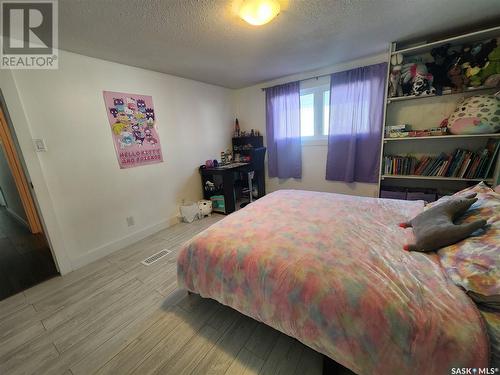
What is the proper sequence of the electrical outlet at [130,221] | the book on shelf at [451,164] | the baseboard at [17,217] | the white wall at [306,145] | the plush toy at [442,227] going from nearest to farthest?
the plush toy at [442,227], the book on shelf at [451,164], the electrical outlet at [130,221], the white wall at [306,145], the baseboard at [17,217]

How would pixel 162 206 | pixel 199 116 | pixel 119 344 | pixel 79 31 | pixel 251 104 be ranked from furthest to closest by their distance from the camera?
pixel 251 104
pixel 199 116
pixel 162 206
pixel 79 31
pixel 119 344

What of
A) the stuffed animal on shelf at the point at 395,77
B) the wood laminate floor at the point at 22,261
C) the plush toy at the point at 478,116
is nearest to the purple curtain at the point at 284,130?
the stuffed animal on shelf at the point at 395,77

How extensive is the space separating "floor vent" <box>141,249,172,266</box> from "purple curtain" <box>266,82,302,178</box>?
7.74ft

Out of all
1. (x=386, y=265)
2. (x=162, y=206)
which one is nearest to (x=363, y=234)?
(x=386, y=265)

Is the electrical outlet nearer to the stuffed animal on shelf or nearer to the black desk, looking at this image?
the black desk

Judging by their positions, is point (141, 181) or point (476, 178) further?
point (141, 181)

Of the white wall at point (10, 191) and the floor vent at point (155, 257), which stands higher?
the white wall at point (10, 191)

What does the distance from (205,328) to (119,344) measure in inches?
21.9

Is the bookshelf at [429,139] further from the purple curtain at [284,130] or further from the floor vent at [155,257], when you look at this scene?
the floor vent at [155,257]

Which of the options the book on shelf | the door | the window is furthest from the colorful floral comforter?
the door

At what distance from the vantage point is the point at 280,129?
3586mm

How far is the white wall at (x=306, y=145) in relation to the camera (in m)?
3.03

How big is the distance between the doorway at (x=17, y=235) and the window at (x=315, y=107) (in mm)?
3605

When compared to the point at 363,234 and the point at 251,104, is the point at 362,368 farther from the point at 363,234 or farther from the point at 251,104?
the point at 251,104
